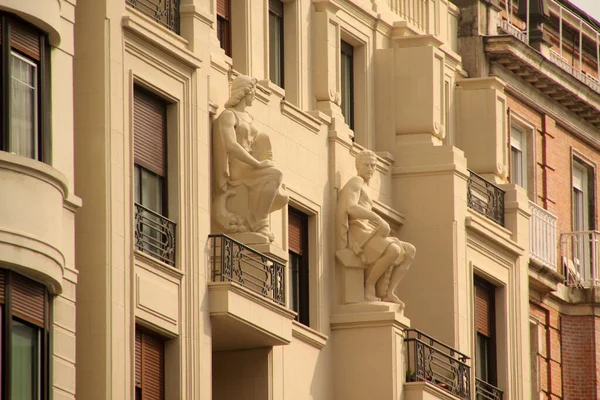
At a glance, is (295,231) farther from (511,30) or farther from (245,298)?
(511,30)

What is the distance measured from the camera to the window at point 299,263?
42.1 meters

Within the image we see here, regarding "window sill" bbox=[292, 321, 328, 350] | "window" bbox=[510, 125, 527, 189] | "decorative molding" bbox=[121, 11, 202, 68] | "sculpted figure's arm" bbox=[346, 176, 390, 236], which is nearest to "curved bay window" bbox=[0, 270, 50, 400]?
"decorative molding" bbox=[121, 11, 202, 68]

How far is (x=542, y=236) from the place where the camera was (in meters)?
52.2

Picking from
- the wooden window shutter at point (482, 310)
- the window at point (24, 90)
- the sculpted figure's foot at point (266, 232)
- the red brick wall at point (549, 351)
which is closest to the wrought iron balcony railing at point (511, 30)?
the red brick wall at point (549, 351)

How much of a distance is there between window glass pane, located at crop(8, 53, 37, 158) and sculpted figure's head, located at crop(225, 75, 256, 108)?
6707 mm

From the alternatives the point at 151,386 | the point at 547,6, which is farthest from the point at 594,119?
the point at 151,386

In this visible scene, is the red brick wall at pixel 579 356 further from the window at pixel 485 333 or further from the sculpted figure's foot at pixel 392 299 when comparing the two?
the sculpted figure's foot at pixel 392 299

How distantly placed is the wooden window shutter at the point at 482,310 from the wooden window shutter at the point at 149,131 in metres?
11.8

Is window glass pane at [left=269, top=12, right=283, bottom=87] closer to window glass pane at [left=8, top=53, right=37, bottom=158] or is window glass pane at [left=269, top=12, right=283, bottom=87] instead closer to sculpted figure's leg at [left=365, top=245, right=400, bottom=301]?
sculpted figure's leg at [left=365, top=245, right=400, bottom=301]

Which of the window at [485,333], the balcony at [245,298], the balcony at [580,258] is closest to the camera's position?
the balcony at [245,298]

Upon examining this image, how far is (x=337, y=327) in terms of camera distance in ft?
140

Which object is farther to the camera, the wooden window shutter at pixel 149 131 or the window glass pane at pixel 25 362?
the wooden window shutter at pixel 149 131

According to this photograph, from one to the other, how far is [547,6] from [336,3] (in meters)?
10.6

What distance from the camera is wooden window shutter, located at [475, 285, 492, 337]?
155ft
